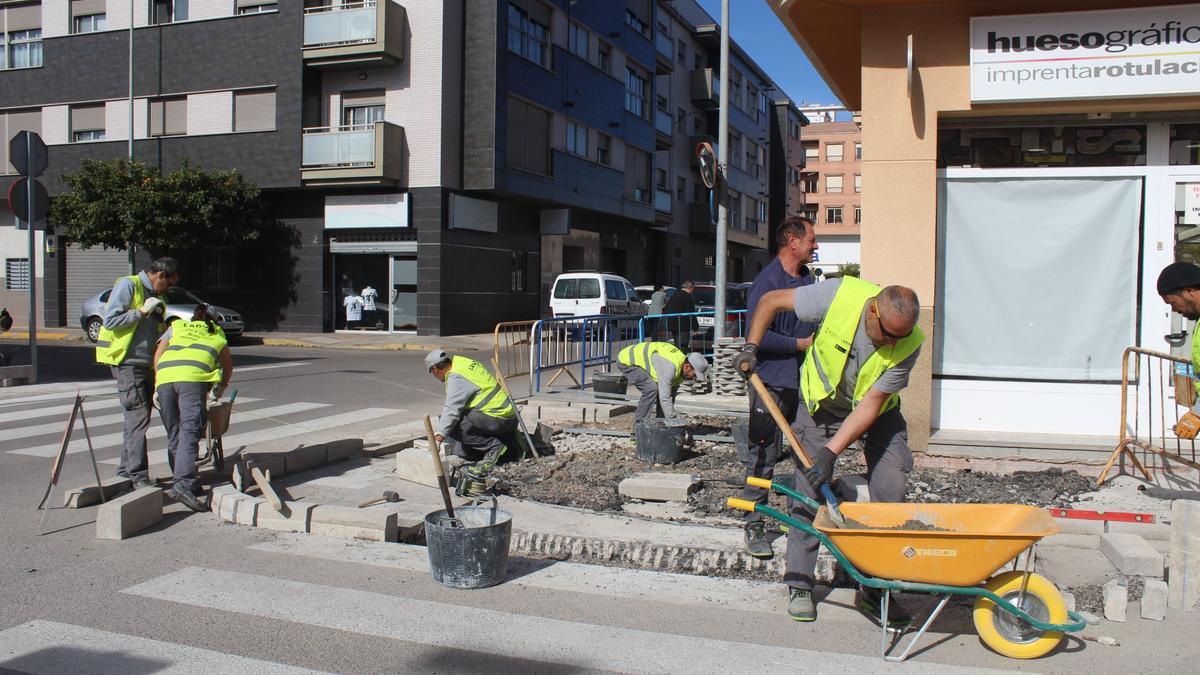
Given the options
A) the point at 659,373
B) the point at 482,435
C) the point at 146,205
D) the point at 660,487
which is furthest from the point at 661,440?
the point at 146,205

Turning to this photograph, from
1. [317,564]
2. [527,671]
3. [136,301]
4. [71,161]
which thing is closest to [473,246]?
[71,161]

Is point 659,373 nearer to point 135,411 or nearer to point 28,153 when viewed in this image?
point 135,411

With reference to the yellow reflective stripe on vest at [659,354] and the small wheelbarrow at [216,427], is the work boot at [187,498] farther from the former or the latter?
the yellow reflective stripe on vest at [659,354]

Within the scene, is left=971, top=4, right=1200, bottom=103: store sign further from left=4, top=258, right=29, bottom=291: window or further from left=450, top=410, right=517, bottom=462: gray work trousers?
left=4, top=258, right=29, bottom=291: window

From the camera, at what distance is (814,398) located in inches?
182

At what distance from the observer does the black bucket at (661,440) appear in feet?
26.8

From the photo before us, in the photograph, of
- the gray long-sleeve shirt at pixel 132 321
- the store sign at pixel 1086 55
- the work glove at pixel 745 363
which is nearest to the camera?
the work glove at pixel 745 363

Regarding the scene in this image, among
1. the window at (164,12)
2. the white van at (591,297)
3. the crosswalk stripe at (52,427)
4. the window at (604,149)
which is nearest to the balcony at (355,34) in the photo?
the window at (164,12)

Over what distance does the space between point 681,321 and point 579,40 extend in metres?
20.3

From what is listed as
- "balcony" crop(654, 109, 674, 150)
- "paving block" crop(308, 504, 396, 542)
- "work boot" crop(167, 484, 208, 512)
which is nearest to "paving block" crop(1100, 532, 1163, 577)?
"paving block" crop(308, 504, 396, 542)

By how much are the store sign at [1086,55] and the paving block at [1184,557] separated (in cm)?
404

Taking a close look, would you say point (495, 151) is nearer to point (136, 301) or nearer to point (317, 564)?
point (136, 301)

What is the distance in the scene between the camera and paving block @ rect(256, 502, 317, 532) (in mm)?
6168

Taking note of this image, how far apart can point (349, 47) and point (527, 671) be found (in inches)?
954
